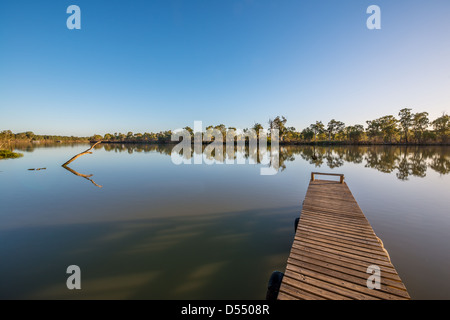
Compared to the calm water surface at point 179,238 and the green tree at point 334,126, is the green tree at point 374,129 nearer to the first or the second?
the green tree at point 334,126

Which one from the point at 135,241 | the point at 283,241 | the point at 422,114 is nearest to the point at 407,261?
the point at 283,241

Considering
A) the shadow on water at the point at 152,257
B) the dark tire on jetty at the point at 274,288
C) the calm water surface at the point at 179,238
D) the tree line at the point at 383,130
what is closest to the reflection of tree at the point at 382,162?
the calm water surface at the point at 179,238

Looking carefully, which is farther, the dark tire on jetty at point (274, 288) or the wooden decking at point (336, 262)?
the dark tire on jetty at point (274, 288)

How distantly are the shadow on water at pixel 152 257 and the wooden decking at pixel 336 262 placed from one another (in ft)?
4.75

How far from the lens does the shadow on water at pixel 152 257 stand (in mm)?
4637

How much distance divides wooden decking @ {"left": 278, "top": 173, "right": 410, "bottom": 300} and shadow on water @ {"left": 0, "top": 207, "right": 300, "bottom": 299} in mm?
1449

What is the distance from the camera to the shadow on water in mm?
4637

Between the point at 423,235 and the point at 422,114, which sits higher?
the point at 422,114

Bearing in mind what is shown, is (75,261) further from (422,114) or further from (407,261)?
(422,114)

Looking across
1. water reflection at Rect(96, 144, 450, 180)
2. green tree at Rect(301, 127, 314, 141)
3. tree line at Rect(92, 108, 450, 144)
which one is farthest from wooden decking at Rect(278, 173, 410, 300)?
green tree at Rect(301, 127, 314, 141)

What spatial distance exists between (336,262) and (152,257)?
568cm
